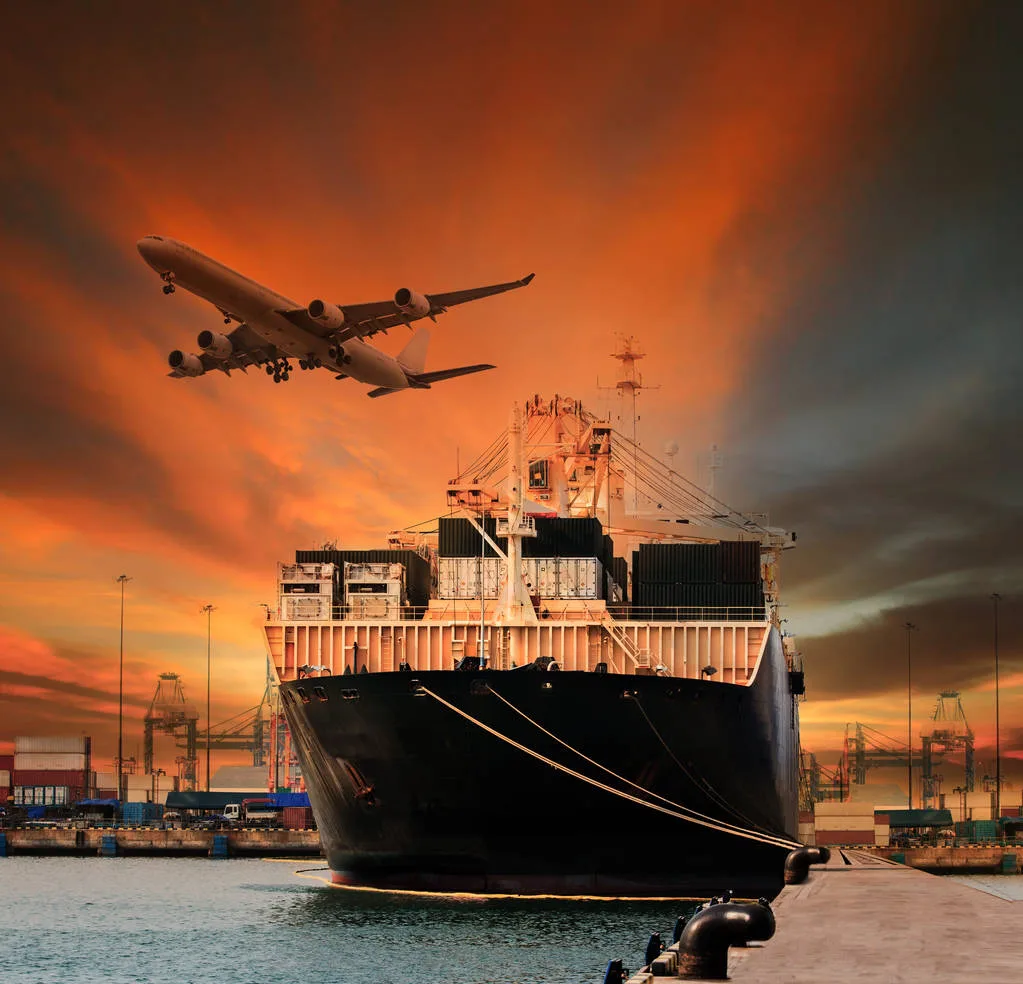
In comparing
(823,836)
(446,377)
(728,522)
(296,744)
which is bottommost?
(823,836)

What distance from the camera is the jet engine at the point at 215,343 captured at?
48.1 m

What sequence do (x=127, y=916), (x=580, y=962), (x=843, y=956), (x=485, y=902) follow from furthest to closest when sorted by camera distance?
(x=127, y=916)
(x=485, y=902)
(x=580, y=962)
(x=843, y=956)

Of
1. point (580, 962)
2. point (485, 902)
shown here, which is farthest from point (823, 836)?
point (580, 962)

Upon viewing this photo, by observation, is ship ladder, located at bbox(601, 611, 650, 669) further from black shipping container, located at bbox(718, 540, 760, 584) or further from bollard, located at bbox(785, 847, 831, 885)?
bollard, located at bbox(785, 847, 831, 885)

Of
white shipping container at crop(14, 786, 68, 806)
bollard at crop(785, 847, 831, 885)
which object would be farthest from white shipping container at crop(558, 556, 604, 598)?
white shipping container at crop(14, 786, 68, 806)

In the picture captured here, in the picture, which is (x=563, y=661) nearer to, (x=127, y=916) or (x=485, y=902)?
(x=485, y=902)

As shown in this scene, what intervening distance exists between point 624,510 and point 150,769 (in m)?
126

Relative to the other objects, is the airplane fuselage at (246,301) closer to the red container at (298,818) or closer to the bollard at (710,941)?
the bollard at (710,941)

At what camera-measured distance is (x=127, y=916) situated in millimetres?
47875

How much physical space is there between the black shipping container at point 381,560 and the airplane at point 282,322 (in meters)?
6.20

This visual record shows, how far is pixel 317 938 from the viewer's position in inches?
1534

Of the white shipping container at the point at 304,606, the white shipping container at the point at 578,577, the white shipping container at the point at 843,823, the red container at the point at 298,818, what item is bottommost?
the white shipping container at the point at 843,823

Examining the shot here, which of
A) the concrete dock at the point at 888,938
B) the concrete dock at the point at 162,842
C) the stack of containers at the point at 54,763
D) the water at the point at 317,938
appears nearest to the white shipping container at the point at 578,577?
the water at the point at 317,938

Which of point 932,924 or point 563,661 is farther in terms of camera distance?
point 563,661
